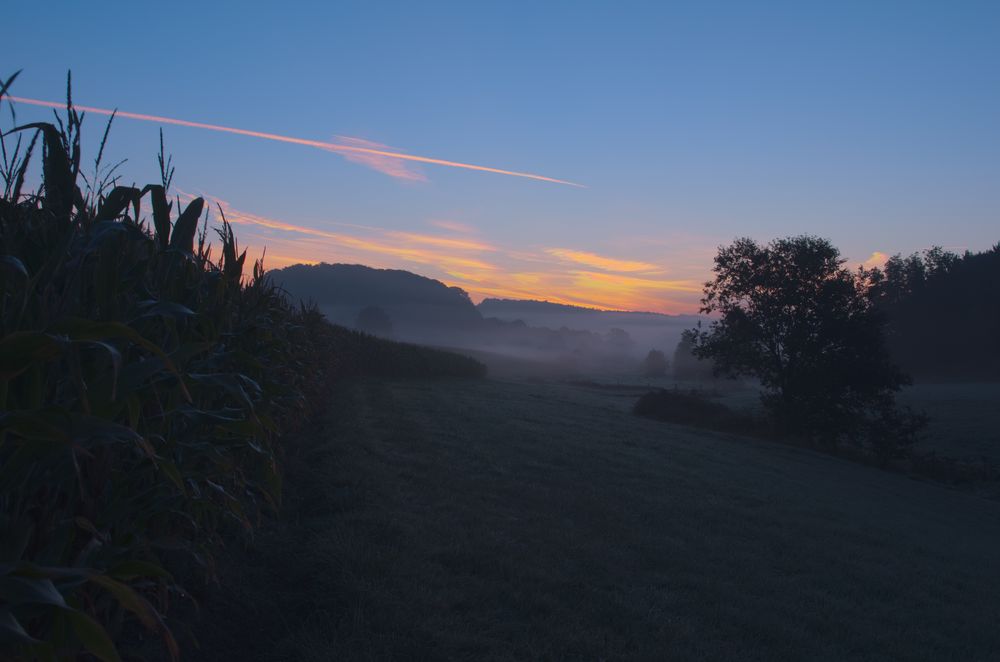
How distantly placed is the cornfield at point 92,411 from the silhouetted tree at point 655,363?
3196 inches

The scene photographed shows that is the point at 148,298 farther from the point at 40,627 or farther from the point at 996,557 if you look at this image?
the point at 996,557

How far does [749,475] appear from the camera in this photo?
495 inches

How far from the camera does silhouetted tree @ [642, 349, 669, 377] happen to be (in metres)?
83.2

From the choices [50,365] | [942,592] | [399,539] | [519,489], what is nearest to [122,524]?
[50,365]

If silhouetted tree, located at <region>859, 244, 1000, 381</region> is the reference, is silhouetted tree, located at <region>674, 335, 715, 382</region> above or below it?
below

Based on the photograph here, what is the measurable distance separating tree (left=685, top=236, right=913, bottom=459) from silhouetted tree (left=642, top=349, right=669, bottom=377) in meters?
56.8

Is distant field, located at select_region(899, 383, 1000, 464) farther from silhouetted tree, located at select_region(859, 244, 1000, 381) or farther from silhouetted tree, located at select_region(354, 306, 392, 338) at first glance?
silhouetted tree, located at select_region(354, 306, 392, 338)

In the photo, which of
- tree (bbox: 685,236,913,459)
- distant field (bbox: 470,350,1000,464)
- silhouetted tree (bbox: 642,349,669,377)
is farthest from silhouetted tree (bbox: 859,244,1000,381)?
tree (bbox: 685,236,913,459)

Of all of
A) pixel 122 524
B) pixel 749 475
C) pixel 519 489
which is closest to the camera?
pixel 122 524

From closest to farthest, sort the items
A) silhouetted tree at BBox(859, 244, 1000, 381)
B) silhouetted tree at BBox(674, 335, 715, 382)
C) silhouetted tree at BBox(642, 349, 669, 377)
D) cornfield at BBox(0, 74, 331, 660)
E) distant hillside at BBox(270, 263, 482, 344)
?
cornfield at BBox(0, 74, 331, 660), silhouetted tree at BBox(859, 244, 1000, 381), silhouetted tree at BBox(674, 335, 715, 382), silhouetted tree at BBox(642, 349, 669, 377), distant hillside at BBox(270, 263, 482, 344)

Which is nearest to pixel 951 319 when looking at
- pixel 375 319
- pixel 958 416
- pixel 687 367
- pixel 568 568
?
pixel 687 367

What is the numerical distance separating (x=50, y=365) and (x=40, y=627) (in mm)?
796

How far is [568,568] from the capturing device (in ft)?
16.1

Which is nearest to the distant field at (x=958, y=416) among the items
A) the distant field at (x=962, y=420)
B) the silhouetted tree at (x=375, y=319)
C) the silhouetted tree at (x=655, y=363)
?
the distant field at (x=962, y=420)
